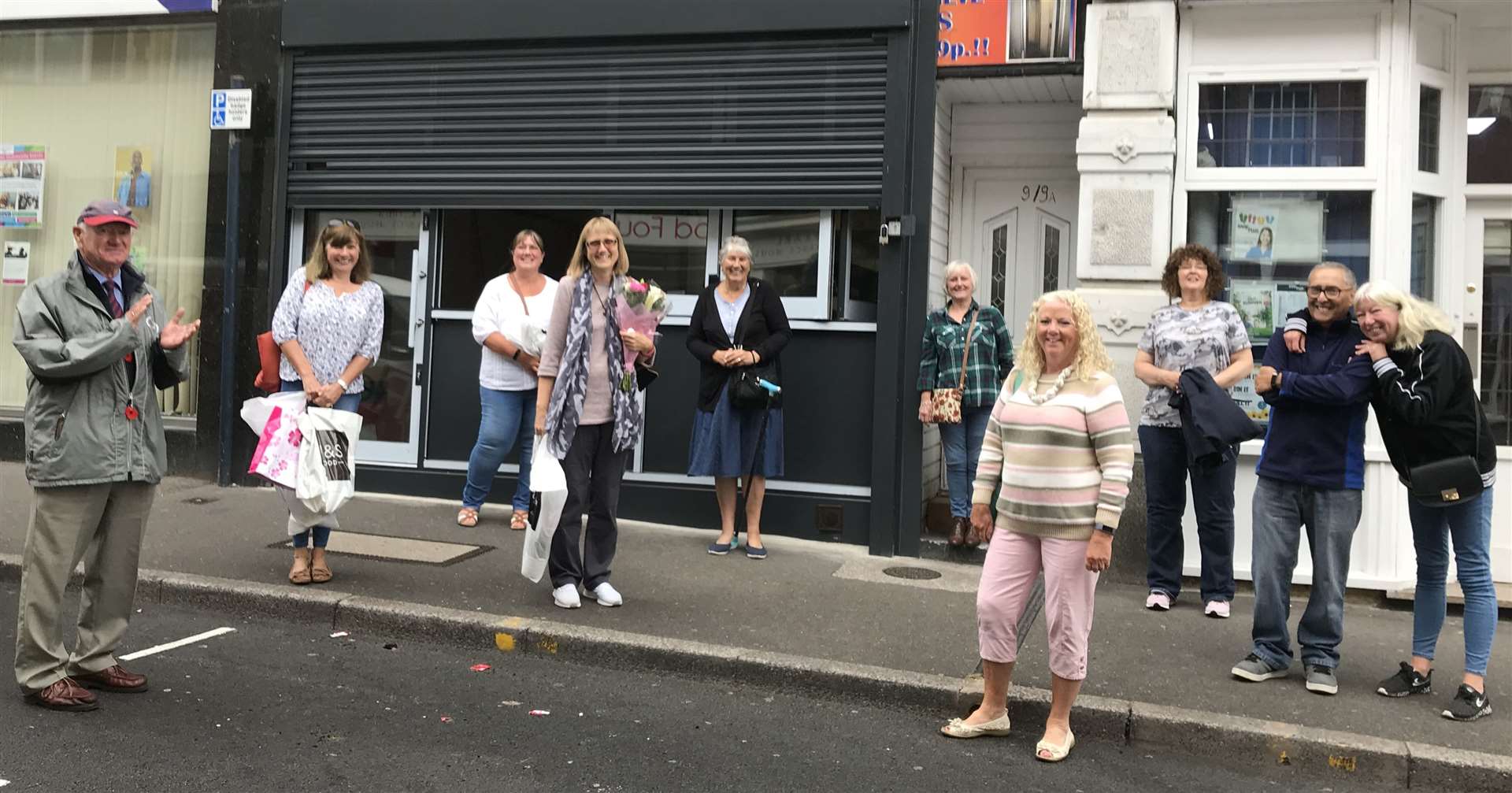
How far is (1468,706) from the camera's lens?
5.07 metres

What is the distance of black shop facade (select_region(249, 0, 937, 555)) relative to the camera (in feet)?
26.8

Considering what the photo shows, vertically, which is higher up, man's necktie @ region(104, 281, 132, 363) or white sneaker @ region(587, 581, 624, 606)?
man's necktie @ region(104, 281, 132, 363)

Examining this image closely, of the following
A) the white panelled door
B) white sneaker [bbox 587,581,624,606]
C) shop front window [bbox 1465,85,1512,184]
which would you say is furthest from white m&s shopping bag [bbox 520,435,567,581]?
shop front window [bbox 1465,85,1512,184]

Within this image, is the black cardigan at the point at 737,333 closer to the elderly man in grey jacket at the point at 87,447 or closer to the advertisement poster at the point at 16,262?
the elderly man in grey jacket at the point at 87,447

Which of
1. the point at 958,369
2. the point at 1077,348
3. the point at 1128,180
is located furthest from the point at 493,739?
the point at 1128,180

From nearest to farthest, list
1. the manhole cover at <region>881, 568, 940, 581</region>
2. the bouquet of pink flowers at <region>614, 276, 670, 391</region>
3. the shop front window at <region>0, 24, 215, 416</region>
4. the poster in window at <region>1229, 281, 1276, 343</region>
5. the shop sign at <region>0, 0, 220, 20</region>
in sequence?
the bouquet of pink flowers at <region>614, 276, 670, 391</region>
the manhole cover at <region>881, 568, 940, 581</region>
the poster in window at <region>1229, 281, 1276, 343</region>
the shop sign at <region>0, 0, 220, 20</region>
the shop front window at <region>0, 24, 215, 416</region>

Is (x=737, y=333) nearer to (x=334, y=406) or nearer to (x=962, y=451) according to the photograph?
(x=962, y=451)

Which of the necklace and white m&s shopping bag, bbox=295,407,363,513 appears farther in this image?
white m&s shopping bag, bbox=295,407,363,513

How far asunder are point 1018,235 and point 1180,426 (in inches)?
97.7

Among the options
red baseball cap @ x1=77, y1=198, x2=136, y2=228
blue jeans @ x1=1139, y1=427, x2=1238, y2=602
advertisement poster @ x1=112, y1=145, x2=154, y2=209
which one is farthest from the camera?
advertisement poster @ x1=112, y1=145, x2=154, y2=209

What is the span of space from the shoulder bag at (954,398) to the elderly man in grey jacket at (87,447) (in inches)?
174

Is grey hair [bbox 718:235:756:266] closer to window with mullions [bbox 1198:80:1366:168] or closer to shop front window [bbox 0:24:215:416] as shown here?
window with mullions [bbox 1198:80:1366:168]

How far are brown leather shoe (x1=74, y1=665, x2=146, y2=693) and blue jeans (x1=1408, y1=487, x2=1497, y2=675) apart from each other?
5340 millimetres

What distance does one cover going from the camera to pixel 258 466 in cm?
616
